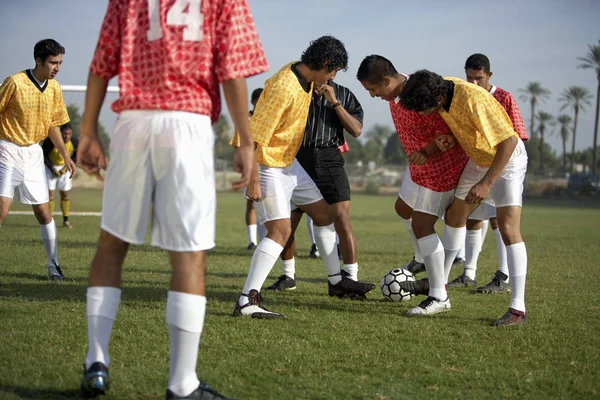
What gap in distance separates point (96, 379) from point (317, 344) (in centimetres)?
197

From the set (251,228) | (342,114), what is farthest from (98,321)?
(251,228)

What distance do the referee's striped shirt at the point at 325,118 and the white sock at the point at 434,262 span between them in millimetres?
1676

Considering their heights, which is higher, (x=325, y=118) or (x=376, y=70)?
(x=376, y=70)

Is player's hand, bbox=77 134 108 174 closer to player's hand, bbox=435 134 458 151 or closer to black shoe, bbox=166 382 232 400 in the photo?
black shoe, bbox=166 382 232 400

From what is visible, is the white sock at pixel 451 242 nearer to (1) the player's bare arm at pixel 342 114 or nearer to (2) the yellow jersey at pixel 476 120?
(2) the yellow jersey at pixel 476 120

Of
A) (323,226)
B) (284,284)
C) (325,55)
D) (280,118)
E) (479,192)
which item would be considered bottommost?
(284,284)

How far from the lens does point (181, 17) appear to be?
3.33 meters

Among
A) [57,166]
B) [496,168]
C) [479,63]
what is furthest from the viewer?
[57,166]

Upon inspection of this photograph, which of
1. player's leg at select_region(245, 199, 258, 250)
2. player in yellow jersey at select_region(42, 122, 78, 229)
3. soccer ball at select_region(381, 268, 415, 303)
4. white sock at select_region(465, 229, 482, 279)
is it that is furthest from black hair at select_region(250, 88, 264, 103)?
player in yellow jersey at select_region(42, 122, 78, 229)

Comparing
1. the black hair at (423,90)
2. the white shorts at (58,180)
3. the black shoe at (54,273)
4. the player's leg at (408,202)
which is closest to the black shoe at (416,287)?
the player's leg at (408,202)

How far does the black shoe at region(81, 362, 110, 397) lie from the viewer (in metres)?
3.44

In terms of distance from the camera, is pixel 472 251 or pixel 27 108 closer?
pixel 27 108

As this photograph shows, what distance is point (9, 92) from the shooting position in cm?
735

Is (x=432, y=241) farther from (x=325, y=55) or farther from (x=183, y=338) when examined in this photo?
(x=183, y=338)
